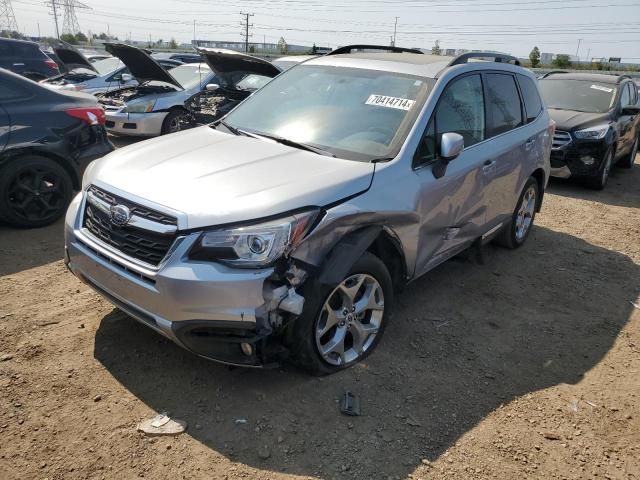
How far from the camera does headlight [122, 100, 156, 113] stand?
31.0 ft

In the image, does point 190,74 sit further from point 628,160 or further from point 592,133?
point 628,160

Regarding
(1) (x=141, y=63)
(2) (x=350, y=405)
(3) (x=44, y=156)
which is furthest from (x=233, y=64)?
(2) (x=350, y=405)

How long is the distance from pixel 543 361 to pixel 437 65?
224cm

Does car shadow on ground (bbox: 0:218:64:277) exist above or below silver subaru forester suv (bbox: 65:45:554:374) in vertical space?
below

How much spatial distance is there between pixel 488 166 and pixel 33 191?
432cm

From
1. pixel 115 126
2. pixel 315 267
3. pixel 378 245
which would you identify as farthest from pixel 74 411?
pixel 115 126

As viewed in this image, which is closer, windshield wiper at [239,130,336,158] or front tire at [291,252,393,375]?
front tire at [291,252,393,375]

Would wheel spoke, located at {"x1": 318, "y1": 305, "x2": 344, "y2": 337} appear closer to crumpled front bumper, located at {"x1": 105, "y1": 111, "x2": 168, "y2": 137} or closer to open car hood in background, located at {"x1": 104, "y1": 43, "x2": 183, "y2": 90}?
open car hood in background, located at {"x1": 104, "y1": 43, "x2": 183, "y2": 90}

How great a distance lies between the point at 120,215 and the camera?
2.81 meters

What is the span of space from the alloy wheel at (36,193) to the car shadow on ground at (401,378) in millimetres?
2249

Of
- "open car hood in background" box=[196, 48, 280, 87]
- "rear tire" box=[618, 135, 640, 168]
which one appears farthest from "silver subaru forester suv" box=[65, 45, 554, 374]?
"rear tire" box=[618, 135, 640, 168]

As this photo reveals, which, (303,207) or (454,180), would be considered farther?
(454,180)

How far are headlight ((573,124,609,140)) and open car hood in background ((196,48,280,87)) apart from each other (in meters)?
4.91

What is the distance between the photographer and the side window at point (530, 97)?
503cm
